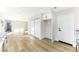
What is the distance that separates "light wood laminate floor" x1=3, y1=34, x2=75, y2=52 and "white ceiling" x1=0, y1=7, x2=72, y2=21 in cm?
39

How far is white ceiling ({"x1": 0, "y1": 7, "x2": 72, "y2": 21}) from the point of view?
2.05 metres

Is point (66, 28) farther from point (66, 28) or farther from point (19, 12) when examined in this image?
point (19, 12)

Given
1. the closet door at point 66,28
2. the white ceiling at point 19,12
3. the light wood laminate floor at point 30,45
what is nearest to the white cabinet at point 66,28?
the closet door at point 66,28

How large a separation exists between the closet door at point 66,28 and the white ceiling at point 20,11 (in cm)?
21

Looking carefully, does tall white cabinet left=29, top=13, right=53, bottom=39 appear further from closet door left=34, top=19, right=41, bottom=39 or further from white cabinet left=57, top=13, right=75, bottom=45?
white cabinet left=57, top=13, right=75, bottom=45

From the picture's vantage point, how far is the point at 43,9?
6.95ft

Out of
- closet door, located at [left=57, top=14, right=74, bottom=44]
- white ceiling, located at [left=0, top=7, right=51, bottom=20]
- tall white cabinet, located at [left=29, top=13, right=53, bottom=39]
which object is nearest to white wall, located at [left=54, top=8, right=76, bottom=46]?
closet door, located at [left=57, top=14, right=74, bottom=44]

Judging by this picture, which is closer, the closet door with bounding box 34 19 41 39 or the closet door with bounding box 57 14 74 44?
the closet door with bounding box 57 14 74 44

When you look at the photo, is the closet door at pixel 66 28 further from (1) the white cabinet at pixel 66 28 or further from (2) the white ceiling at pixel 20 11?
(2) the white ceiling at pixel 20 11

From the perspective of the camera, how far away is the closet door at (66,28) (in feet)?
6.83
